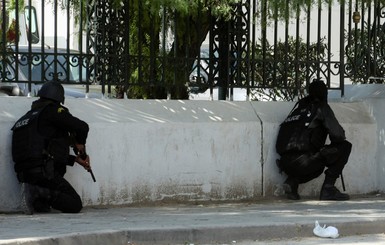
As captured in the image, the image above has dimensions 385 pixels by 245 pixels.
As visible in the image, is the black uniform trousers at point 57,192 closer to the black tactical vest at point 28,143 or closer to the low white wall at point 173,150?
the black tactical vest at point 28,143

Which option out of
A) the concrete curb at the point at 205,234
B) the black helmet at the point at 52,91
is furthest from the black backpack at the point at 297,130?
the black helmet at the point at 52,91

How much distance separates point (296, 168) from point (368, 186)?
1474mm

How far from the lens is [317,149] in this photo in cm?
1016

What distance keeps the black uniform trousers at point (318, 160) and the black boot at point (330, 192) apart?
0.37 ft

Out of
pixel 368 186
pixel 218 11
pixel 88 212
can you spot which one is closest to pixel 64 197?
pixel 88 212

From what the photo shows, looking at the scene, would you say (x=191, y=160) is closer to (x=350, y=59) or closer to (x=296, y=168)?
(x=296, y=168)

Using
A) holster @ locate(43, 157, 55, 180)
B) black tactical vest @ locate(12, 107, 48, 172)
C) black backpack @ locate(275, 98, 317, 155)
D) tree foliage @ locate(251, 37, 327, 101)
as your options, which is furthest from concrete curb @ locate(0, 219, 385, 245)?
tree foliage @ locate(251, 37, 327, 101)

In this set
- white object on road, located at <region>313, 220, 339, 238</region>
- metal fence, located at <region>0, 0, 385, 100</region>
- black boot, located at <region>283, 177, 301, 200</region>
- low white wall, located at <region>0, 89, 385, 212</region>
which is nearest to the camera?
white object on road, located at <region>313, 220, 339, 238</region>

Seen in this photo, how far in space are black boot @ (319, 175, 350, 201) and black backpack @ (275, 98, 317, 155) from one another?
54 centimetres

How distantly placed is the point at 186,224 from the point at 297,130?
2463 mm

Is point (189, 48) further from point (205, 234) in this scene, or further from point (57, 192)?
point (205, 234)

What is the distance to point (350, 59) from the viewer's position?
11.3 m

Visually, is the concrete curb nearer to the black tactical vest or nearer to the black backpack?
the black tactical vest

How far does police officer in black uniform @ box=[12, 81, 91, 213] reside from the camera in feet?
28.0
